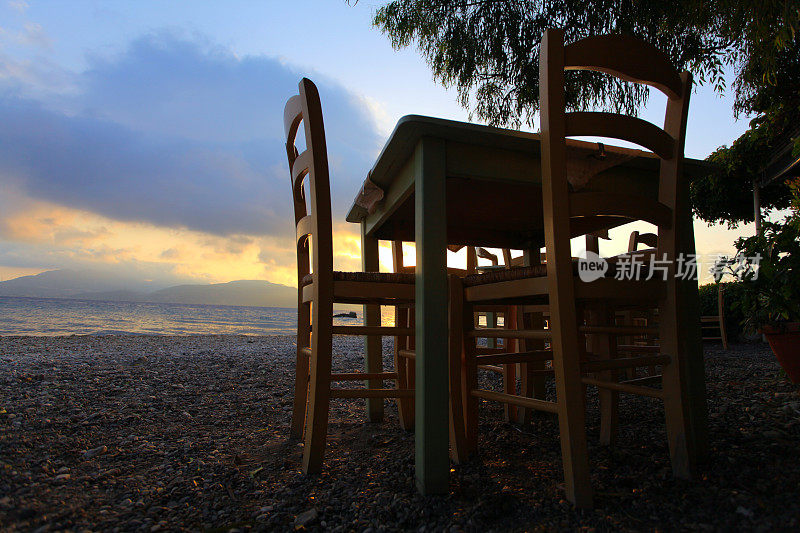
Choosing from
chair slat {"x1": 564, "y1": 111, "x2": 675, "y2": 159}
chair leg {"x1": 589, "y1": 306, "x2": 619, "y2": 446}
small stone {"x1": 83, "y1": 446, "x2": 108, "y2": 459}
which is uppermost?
chair slat {"x1": 564, "y1": 111, "x2": 675, "y2": 159}

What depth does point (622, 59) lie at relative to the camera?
4.05ft

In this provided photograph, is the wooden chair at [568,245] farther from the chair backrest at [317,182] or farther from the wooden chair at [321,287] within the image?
the chair backrest at [317,182]

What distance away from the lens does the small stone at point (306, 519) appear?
1108 mm

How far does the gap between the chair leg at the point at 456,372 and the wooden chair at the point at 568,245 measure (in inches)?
2.7

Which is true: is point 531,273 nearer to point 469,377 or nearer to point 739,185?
point 469,377

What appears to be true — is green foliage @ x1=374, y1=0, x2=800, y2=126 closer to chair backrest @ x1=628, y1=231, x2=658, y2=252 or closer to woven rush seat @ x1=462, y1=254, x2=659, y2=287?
chair backrest @ x1=628, y1=231, x2=658, y2=252

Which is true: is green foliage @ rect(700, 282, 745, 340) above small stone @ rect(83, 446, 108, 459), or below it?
above

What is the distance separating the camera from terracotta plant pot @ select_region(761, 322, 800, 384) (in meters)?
2.66

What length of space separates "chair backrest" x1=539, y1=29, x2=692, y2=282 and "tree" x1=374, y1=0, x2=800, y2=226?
13.0 feet

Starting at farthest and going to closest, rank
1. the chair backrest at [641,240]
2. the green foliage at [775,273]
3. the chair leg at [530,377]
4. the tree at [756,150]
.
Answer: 1. the tree at [756,150]
2. the chair backrest at [641,240]
3. the green foliage at [775,273]
4. the chair leg at [530,377]

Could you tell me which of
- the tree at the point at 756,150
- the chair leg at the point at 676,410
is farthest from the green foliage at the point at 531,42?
the chair leg at the point at 676,410

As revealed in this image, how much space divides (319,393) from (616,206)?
3.52 ft

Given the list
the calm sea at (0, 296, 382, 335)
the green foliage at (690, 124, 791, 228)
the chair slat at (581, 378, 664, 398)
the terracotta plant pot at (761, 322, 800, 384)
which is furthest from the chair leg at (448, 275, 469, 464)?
the calm sea at (0, 296, 382, 335)

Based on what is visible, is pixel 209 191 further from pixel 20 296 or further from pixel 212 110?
pixel 20 296
